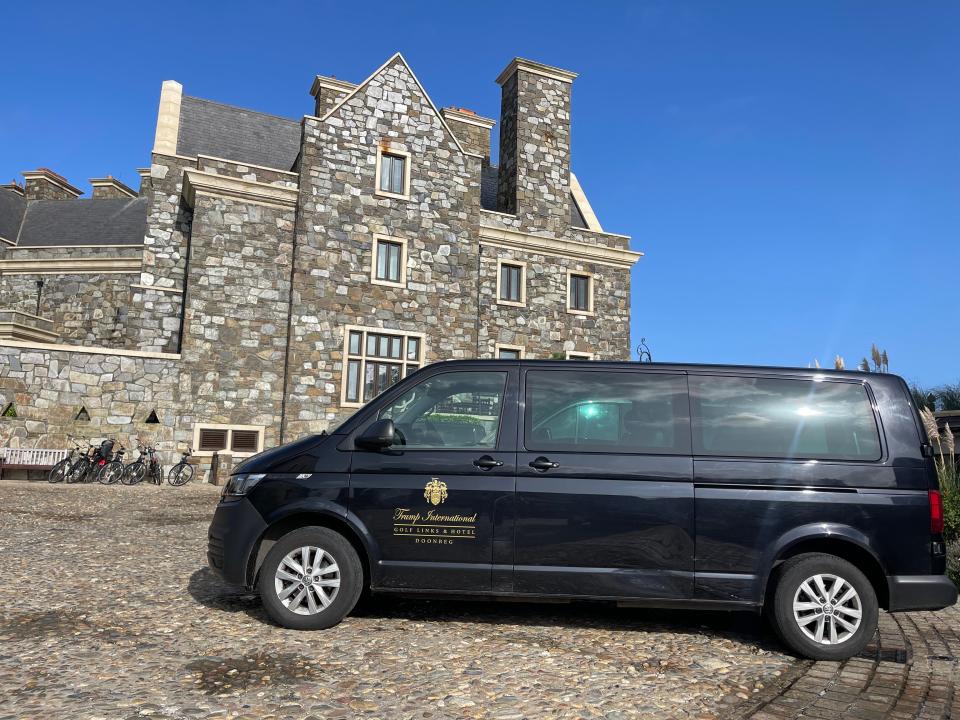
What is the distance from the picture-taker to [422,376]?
5.25m

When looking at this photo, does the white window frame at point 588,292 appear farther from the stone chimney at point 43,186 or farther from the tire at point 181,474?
the stone chimney at point 43,186

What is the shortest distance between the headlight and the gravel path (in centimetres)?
91

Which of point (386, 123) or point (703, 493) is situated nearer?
point (703, 493)

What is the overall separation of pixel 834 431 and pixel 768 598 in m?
1.28

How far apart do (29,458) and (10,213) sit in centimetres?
1778

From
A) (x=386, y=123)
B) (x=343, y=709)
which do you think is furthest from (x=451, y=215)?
(x=343, y=709)

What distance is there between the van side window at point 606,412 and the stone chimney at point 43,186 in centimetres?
3400

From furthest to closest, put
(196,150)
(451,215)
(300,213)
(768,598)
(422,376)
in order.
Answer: (196,150) → (451,215) → (300,213) → (422,376) → (768,598)

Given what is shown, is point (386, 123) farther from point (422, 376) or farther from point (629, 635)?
point (629, 635)

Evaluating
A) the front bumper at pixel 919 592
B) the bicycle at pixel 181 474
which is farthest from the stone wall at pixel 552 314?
the front bumper at pixel 919 592

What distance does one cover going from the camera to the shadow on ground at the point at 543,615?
5137 millimetres

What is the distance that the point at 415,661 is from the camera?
13.6 feet

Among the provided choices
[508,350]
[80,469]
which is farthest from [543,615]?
[508,350]

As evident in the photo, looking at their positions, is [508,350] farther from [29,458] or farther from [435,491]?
[435,491]
